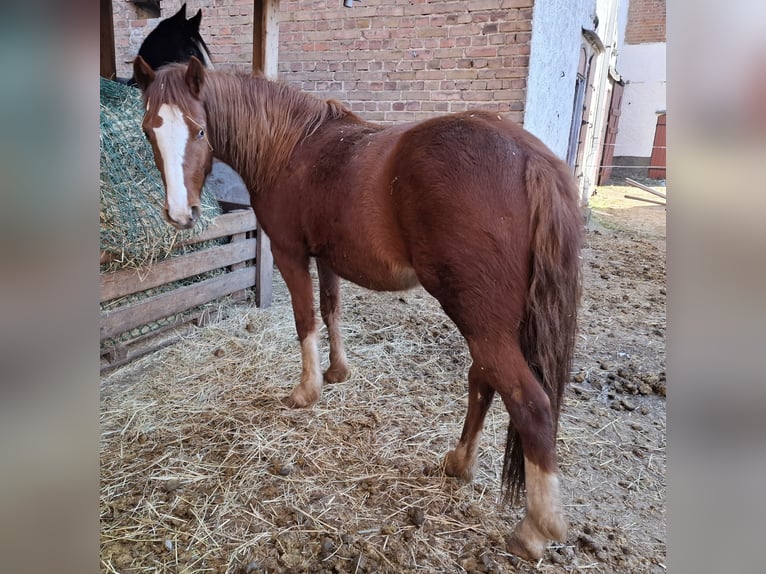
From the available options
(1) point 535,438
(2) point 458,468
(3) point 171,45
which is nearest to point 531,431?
(1) point 535,438

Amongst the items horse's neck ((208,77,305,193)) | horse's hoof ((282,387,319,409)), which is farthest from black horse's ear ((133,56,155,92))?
horse's hoof ((282,387,319,409))

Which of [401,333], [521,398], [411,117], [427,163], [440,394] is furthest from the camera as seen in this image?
[411,117]

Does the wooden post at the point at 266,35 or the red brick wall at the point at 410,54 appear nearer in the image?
the wooden post at the point at 266,35

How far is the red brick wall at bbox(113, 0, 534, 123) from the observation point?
14.3ft

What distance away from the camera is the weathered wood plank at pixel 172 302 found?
8.97 feet

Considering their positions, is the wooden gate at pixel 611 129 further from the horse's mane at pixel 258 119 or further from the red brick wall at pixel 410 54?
the horse's mane at pixel 258 119

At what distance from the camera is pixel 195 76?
6.72 ft

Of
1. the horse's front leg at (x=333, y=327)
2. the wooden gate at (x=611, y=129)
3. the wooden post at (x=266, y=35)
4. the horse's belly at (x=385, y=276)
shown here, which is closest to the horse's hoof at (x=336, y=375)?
the horse's front leg at (x=333, y=327)

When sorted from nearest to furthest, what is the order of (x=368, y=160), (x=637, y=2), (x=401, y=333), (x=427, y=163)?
(x=427, y=163)
(x=368, y=160)
(x=401, y=333)
(x=637, y=2)

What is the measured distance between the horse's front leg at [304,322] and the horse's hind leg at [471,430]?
884 millimetres
